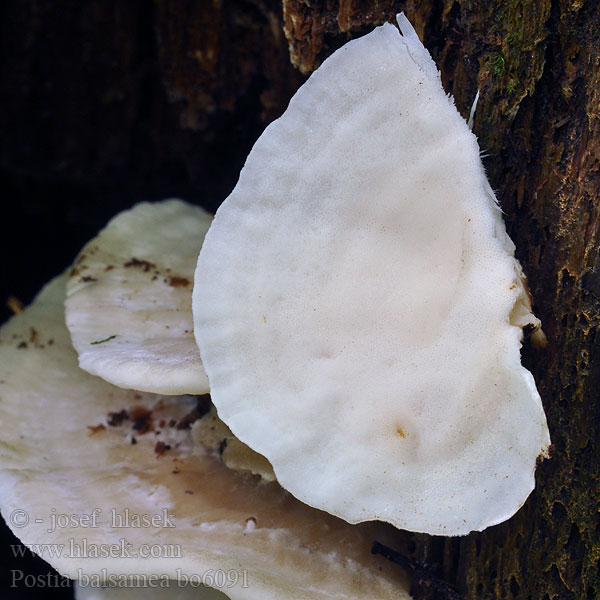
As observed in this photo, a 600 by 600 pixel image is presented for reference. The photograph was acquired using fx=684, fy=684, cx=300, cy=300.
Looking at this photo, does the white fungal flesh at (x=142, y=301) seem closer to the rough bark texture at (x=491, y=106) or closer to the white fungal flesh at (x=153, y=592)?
the rough bark texture at (x=491, y=106)

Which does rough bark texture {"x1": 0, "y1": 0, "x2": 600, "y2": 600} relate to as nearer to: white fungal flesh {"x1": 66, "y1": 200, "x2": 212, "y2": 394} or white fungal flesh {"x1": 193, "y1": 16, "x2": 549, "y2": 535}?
white fungal flesh {"x1": 193, "y1": 16, "x2": 549, "y2": 535}

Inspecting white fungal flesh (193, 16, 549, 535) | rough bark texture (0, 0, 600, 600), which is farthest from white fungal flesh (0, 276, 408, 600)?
white fungal flesh (193, 16, 549, 535)

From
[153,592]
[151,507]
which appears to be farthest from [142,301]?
[153,592]

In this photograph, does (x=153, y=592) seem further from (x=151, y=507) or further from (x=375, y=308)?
(x=375, y=308)

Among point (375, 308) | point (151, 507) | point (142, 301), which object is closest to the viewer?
point (375, 308)

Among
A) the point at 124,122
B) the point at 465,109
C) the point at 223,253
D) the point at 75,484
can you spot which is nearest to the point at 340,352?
the point at 223,253

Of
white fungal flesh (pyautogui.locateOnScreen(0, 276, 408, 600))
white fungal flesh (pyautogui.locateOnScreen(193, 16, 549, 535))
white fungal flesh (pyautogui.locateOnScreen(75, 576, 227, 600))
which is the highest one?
white fungal flesh (pyautogui.locateOnScreen(193, 16, 549, 535))
